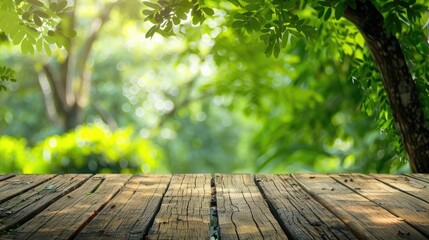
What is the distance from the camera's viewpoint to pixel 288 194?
12.3 feet

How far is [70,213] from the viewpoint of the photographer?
316 centimetres

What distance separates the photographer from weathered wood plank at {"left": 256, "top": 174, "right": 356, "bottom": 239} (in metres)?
2.65

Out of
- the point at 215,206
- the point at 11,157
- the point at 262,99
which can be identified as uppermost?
the point at 262,99

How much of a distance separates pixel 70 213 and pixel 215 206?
0.68m

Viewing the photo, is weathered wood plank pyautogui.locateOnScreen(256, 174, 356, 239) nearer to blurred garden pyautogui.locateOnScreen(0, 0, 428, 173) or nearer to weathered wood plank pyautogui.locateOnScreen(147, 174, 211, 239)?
weathered wood plank pyautogui.locateOnScreen(147, 174, 211, 239)

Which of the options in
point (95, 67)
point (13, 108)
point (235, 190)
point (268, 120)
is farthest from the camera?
point (95, 67)

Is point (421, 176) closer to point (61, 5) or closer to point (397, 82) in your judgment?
point (397, 82)

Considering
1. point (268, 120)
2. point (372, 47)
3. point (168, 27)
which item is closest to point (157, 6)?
point (168, 27)

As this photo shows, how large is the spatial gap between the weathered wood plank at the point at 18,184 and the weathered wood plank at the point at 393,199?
6.05 feet

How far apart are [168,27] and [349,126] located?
21.0 ft

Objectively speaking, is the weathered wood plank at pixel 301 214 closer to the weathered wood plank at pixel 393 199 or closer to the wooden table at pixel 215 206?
the wooden table at pixel 215 206

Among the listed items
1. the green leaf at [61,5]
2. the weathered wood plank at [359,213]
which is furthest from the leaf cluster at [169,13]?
the weathered wood plank at [359,213]

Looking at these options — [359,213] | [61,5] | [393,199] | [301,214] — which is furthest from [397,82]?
[61,5]

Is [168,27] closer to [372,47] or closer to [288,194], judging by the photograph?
[288,194]
